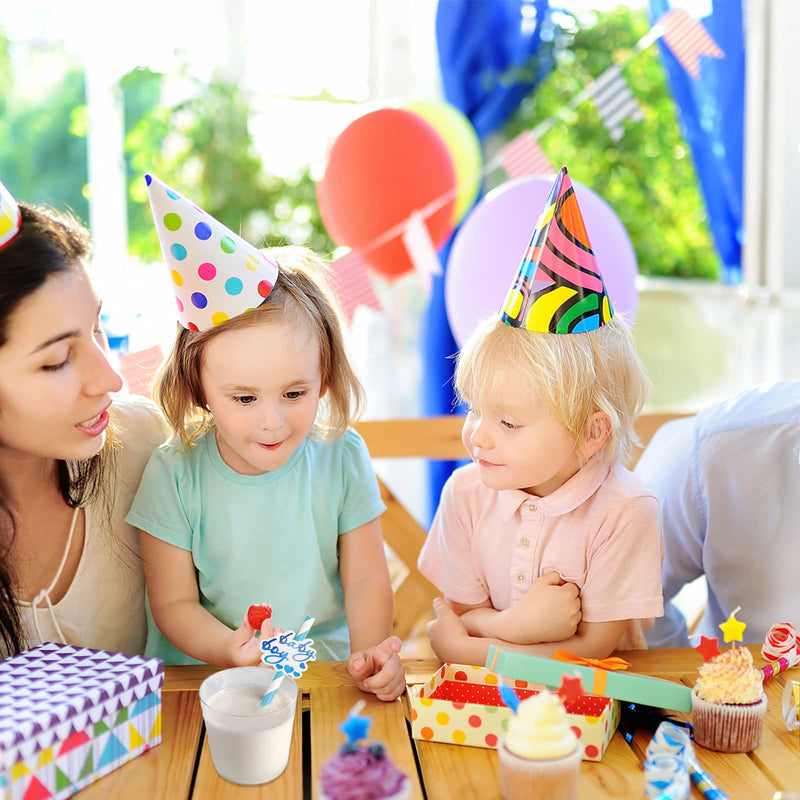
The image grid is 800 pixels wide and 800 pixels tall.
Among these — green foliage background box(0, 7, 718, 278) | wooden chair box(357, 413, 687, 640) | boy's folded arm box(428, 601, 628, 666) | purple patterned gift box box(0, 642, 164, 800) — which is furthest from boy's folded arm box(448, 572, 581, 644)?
green foliage background box(0, 7, 718, 278)

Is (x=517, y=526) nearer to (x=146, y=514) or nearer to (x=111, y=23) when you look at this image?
(x=146, y=514)

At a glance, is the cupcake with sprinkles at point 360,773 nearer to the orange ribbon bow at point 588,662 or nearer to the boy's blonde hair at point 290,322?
the orange ribbon bow at point 588,662

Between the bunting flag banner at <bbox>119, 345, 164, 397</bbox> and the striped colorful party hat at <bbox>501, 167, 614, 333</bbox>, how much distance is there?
0.83 meters

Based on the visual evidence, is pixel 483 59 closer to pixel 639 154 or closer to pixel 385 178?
pixel 385 178

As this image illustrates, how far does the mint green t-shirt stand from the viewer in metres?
1.32

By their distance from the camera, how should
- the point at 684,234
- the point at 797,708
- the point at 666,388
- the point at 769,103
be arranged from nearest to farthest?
the point at 797,708 < the point at 769,103 < the point at 666,388 < the point at 684,234

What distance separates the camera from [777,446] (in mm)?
1388

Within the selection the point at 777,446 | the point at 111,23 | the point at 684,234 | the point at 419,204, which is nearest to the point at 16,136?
the point at 111,23

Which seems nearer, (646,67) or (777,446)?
(777,446)

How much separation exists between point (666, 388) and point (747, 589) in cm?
331

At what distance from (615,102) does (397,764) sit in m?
2.35

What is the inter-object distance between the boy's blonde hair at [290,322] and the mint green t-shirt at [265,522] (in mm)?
40

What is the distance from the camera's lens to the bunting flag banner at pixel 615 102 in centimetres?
283

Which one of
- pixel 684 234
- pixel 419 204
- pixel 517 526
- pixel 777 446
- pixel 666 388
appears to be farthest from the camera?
pixel 684 234
